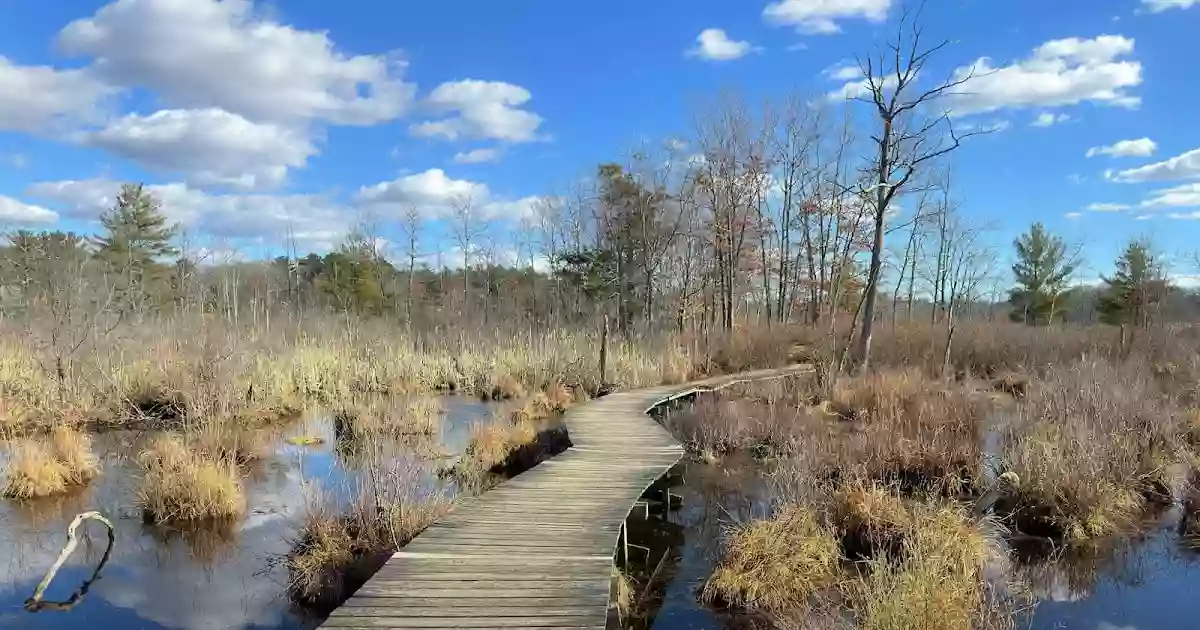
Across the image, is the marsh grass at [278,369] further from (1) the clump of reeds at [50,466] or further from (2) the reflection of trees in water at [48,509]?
(2) the reflection of trees in water at [48,509]

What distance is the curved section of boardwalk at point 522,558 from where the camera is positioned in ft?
14.2

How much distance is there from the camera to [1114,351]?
64.4ft

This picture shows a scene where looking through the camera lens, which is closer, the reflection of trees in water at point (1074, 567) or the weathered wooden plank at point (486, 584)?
the weathered wooden plank at point (486, 584)

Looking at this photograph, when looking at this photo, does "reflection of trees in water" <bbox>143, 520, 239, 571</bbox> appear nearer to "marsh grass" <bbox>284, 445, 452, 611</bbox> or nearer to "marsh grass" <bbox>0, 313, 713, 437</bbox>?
"marsh grass" <bbox>284, 445, 452, 611</bbox>

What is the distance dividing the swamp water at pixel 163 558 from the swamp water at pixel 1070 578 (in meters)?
2.71

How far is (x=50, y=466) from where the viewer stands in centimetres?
892

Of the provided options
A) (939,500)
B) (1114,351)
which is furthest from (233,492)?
(1114,351)

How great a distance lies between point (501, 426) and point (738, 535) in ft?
19.3

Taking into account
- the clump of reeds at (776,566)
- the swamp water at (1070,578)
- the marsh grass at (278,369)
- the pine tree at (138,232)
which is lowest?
the swamp water at (1070,578)

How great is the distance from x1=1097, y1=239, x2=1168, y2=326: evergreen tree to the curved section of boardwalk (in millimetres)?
21938

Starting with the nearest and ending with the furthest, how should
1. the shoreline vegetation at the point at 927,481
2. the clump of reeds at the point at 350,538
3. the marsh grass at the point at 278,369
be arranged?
1. the shoreline vegetation at the point at 927,481
2. the clump of reeds at the point at 350,538
3. the marsh grass at the point at 278,369

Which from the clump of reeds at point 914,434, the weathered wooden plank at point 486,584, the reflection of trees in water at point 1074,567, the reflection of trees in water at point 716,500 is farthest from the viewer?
the clump of reeds at point 914,434

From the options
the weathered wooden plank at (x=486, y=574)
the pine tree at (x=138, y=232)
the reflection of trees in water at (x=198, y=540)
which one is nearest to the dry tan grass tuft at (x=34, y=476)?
the reflection of trees in water at (x=198, y=540)

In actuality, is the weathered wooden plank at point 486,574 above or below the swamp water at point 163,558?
above
